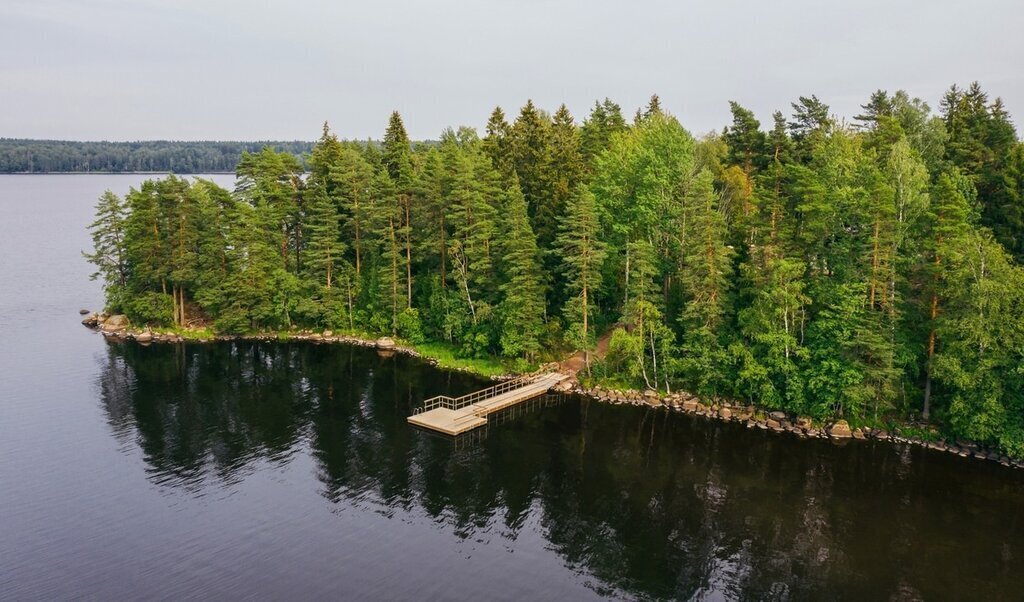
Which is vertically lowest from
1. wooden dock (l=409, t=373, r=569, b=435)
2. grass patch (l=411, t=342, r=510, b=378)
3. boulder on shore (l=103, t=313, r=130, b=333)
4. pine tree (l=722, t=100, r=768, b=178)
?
wooden dock (l=409, t=373, r=569, b=435)

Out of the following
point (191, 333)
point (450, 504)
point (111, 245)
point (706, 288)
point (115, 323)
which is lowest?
point (450, 504)

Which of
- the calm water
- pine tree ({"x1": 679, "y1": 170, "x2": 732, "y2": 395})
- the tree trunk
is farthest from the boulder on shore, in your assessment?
pine tree ({"x1": 679, "y1": 170, "x2": 732, "y2": 395})

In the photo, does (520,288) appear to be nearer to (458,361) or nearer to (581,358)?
(581,358)

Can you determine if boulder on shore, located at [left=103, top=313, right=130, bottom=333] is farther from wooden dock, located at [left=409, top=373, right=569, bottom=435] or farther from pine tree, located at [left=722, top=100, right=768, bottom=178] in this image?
pine tree, located at [left=722, top=100, right=768, bottom=178]

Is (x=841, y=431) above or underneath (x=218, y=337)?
underneath

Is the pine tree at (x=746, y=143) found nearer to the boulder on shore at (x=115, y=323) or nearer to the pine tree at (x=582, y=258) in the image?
the pine tree at (x=582, y=258)

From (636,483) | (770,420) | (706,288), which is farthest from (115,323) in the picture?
(770,420)

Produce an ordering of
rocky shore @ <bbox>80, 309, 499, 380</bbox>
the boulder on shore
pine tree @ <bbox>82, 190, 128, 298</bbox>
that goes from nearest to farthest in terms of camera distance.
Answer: rocky shore @ <bbox>80, 309, 499, 380</bbox> < the boulder on shore < pine tree @ <bbox>82, 190, 128, 298</bbox>
